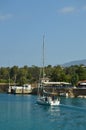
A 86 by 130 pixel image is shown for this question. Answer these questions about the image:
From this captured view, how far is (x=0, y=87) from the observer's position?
615 ft

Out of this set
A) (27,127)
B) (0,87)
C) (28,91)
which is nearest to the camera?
(27,127)

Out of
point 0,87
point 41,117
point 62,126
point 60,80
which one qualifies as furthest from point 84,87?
point 62,126

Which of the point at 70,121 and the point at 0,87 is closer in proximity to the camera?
the point at 70,121

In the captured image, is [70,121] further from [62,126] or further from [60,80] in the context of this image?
[60,80]

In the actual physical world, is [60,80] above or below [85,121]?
above

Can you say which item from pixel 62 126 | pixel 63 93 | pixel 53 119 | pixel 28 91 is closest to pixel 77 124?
pixel 62 126

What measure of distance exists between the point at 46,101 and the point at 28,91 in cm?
7509

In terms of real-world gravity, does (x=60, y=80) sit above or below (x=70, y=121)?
above

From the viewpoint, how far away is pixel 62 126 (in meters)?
53.0

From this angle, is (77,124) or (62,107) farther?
(62,107)

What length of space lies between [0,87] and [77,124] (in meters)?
134

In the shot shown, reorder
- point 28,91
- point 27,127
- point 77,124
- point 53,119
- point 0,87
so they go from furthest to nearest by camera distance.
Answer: point 0,87 → point 28,91 → point 53,119 → point 77,124 → point 27,127

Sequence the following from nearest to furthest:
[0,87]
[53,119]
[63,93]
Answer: [53,119] → [63,93] → [0,87]

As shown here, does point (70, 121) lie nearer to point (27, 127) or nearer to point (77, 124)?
point (77, 124)
